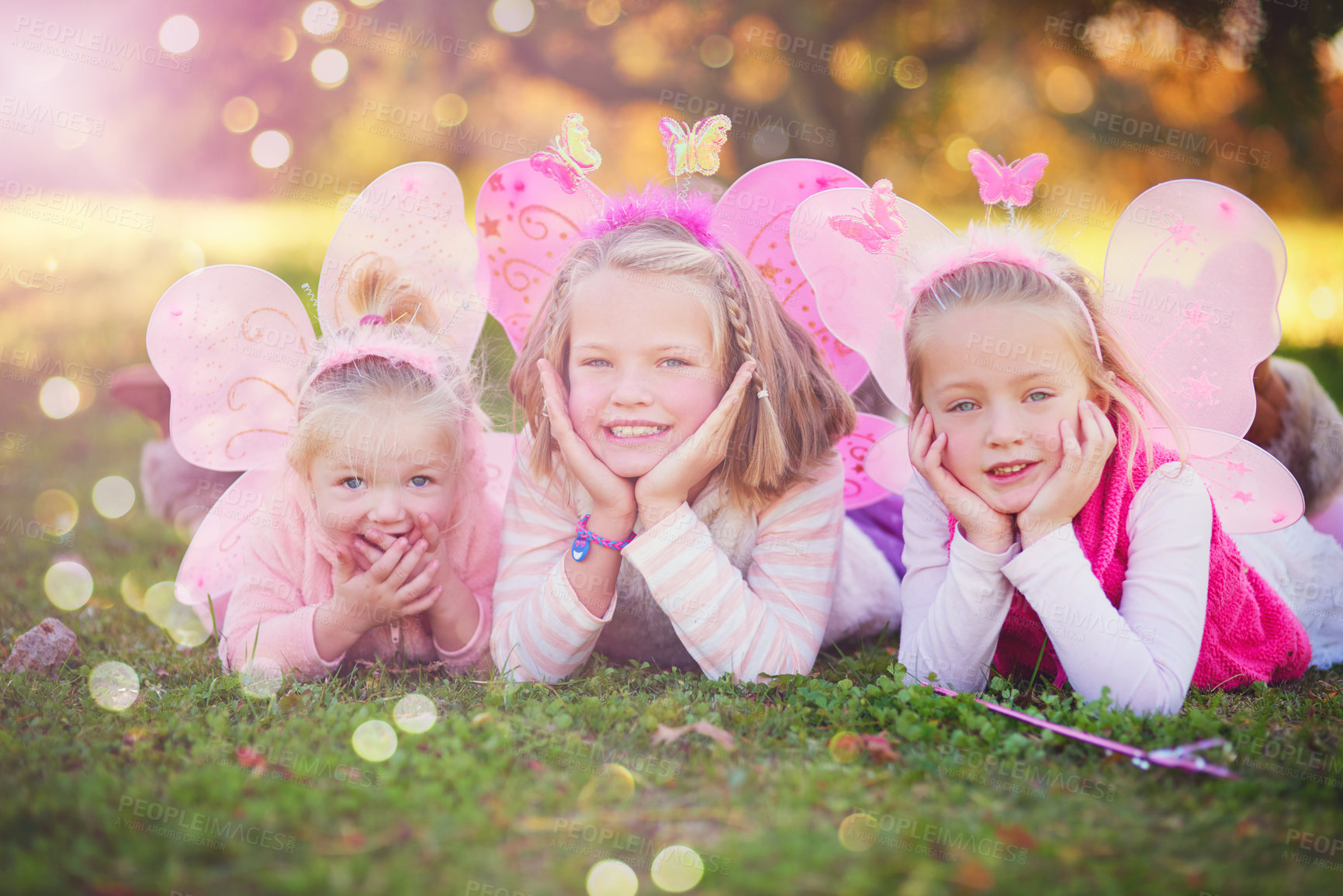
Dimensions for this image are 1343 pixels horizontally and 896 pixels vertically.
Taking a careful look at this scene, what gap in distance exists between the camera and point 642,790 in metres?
2.53

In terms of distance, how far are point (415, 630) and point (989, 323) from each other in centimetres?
233

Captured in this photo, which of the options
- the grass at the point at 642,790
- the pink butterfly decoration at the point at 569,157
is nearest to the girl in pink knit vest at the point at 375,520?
the grass at the point at 642,790

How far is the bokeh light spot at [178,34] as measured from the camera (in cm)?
805

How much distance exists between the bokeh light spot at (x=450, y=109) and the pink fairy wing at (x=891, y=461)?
6416 millimetres

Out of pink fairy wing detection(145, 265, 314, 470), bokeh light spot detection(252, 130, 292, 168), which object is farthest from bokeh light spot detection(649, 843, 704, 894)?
bokeh light spot detection(252, 130, 292, 168)

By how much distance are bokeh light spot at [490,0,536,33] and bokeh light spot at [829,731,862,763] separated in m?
7.01

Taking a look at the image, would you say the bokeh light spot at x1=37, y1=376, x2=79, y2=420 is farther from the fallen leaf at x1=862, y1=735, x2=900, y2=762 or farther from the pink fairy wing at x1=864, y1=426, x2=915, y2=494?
the fallen leaf at x1=862, y1=735, x2=900, y2=762

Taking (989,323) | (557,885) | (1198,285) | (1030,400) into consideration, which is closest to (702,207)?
(989,323)

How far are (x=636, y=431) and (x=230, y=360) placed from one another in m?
1.73

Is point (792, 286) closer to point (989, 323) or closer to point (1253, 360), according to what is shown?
point (989, 323)

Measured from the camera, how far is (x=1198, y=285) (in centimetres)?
330

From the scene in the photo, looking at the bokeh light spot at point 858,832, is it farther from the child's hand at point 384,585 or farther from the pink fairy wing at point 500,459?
the pink fairy wing at point 500,459

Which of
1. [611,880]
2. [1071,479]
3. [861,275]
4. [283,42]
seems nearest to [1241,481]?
[1071,479]

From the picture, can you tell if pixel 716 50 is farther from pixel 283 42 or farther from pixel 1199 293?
pixel 1199 293
